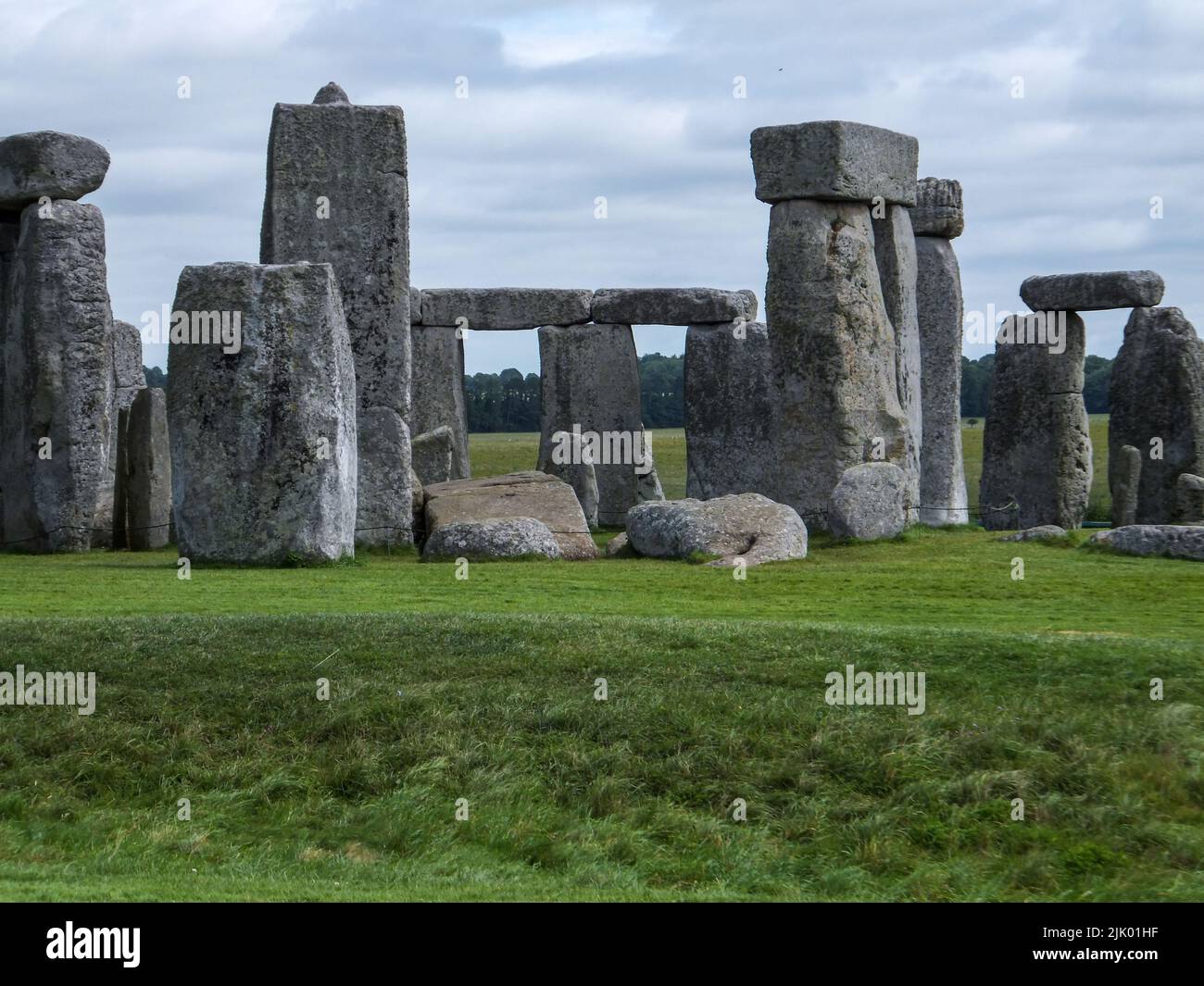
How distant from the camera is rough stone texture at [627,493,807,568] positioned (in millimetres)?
17156

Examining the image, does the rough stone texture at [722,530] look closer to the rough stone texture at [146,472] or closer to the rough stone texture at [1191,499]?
the rough stone texture at [146,472]

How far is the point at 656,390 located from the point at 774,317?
2359 inches

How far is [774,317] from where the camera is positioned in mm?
20391

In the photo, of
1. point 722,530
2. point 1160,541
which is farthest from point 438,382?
point 1160,541

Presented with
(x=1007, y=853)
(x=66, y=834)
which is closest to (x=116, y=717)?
(x=66, y=834)

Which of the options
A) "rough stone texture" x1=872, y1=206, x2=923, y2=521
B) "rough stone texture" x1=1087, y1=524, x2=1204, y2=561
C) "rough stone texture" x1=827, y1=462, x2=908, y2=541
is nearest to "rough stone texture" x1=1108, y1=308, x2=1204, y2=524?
"rough stone texture" x1=872, y1=206, x2=923, y2=521

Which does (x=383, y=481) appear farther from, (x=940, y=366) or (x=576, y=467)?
(x=576, y=467)

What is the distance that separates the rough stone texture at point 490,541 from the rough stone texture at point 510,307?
45.5 ft

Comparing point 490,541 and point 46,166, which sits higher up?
point 46,166

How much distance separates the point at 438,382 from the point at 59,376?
11.0 metres

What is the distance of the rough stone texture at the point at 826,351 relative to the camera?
65.7 ft

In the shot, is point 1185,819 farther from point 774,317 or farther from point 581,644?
point 774,317

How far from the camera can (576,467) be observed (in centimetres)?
2925
